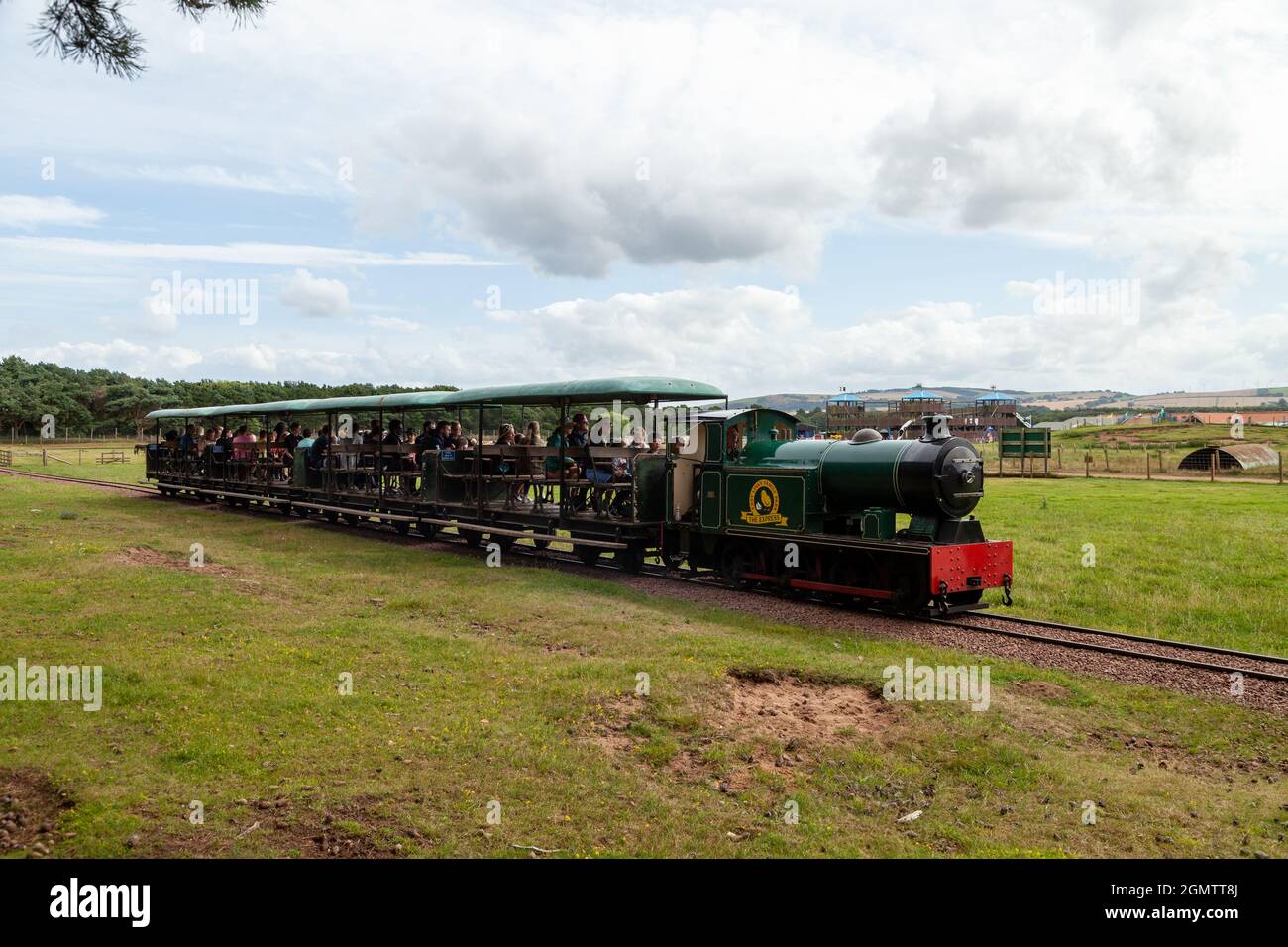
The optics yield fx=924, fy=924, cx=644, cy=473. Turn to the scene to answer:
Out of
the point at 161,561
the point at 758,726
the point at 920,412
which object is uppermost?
the point at 920,412

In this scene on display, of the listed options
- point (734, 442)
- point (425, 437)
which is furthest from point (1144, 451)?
point (734, 442)

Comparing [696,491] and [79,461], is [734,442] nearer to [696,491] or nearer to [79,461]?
[696,491]

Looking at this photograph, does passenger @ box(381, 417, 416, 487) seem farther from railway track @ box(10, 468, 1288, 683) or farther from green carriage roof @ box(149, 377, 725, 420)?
railway track @ box(10, 468, 1288, 683)

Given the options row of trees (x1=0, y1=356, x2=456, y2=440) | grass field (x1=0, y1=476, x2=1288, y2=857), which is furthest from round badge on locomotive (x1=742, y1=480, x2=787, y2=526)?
row of trees (x1=0, y1=356, x2=456, y2=440)

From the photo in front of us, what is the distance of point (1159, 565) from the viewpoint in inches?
642

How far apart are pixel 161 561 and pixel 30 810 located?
11187 millimetres

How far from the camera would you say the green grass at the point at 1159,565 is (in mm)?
13086


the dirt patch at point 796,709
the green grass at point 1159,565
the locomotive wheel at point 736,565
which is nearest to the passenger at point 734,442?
the locomotive wheel at point 736,565

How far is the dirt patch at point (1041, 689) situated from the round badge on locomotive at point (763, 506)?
5.15 metres

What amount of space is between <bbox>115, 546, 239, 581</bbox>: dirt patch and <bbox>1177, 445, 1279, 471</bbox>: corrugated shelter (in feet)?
125

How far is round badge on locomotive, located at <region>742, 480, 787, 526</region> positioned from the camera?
1431 cm

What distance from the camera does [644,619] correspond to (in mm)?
12383
